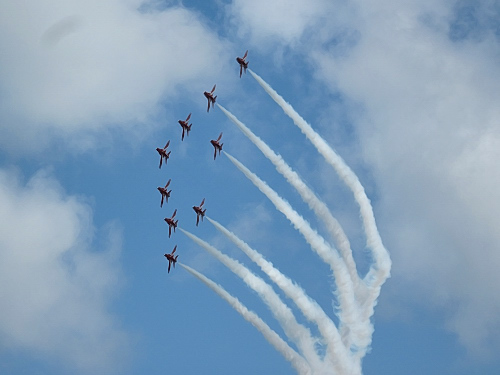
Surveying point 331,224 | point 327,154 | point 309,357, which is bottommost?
point 309,357

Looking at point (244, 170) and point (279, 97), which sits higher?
point (279, 97)

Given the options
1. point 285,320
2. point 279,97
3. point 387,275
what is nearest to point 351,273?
point 387,275

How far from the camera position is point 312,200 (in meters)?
102

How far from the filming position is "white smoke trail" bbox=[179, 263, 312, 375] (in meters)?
99.6

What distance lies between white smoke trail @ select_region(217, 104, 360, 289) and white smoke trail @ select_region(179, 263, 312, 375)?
A: 12.8 metres

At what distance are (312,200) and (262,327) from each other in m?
18.8

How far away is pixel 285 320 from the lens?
10069 centimetres

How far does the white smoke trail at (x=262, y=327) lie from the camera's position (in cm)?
9956

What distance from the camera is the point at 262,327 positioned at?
102 m

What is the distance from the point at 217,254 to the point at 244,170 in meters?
12.5

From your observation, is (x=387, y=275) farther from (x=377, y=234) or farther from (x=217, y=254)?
(x=217, y=254)

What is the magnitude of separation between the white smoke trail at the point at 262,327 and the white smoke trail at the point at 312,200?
12751mm

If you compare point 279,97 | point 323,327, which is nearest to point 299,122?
point 279,97

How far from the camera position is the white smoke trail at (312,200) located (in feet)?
329
